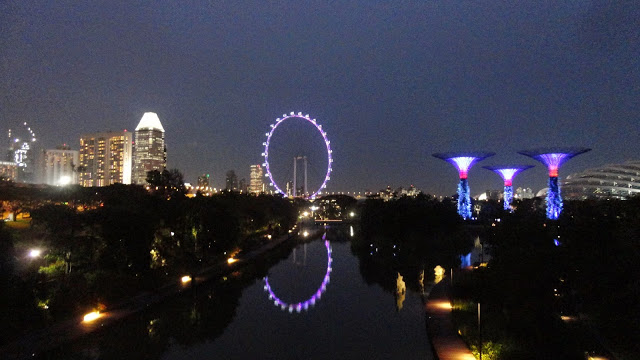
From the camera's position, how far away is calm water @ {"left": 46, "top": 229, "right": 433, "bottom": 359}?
59.7 ft

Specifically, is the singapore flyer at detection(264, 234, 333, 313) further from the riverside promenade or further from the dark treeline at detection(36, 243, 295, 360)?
the riverside promenade

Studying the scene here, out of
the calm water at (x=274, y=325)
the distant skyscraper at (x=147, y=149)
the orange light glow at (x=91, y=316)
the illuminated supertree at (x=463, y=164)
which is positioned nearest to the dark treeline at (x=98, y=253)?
the orange light glow at (x=91, y=316)

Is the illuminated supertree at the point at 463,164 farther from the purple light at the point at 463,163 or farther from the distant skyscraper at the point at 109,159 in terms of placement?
the distant skyscraper at the point at 109,159

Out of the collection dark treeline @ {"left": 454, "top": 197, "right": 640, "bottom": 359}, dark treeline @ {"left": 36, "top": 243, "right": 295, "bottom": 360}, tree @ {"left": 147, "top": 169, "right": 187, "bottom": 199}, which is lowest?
dark treeline @ {"left": 36, "top": 243, "right": 295, "bottom": 360}

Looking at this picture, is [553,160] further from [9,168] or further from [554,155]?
[9,168]

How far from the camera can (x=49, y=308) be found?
19.5 metres

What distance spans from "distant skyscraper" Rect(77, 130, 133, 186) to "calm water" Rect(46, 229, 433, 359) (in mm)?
131493

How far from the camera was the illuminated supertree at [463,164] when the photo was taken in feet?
239

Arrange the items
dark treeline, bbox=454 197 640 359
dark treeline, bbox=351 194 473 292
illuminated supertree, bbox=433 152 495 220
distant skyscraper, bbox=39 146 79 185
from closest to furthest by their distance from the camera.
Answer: dark treeline, bbox=454 197 640 359 → dark treeline, bbox=351 194 473 292 → illuminated supertree, bbox=433 152 495 220 → distant skyscraper, bbox=39 146 79 185

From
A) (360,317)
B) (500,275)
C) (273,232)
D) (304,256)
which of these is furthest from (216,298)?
(273,232)

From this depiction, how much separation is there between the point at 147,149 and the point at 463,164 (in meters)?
100

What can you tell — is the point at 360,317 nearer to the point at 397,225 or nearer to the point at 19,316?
the point at 19,316

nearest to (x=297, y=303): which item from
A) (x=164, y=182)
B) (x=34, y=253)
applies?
(x=34, y=253)

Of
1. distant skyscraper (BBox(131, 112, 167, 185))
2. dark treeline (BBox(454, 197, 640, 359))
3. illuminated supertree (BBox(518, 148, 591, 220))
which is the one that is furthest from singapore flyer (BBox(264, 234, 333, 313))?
distant skyscraper (BBox(131, 112, 167, 185))
